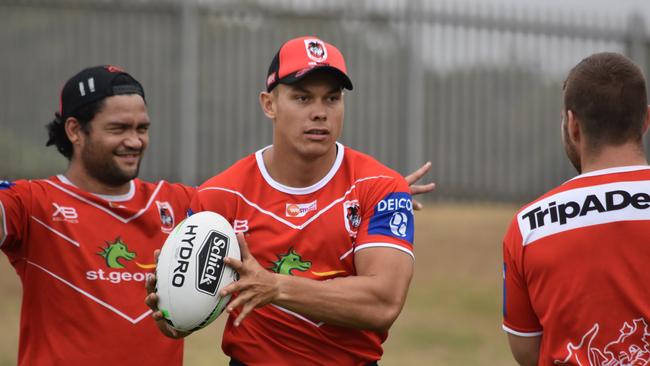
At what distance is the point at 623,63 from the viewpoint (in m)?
4.35

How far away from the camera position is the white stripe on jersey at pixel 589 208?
4215 mm

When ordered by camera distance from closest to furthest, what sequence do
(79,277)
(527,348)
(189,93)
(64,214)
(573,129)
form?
(573,129) < (527,348) < (79,277) < (64,214) < (189,93)

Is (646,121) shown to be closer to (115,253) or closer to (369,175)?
(369,175)

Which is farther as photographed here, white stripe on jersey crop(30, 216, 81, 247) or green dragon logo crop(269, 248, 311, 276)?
white stripe on jersey crop(30, 216, 81, 247)

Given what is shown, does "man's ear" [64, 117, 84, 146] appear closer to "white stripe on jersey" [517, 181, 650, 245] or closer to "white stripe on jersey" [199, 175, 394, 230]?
"white stripe on jersey" [199, 175, 394, 230]

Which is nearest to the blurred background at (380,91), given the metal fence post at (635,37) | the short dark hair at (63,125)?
the metal fence post at (635,37)

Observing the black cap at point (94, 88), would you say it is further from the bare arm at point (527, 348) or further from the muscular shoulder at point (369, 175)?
the bare arm at point (527, 348)

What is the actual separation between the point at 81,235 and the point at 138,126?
74 cm

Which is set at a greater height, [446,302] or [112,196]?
[112,196]

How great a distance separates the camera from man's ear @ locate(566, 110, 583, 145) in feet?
14.5

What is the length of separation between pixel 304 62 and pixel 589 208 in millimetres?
1747

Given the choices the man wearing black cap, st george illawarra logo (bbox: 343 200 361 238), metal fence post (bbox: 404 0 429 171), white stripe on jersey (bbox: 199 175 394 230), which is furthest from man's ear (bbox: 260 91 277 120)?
metal fence post (bbox: 404 0 429 171)

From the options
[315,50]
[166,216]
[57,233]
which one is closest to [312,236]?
[315,50]

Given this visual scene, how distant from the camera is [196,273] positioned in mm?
4789
